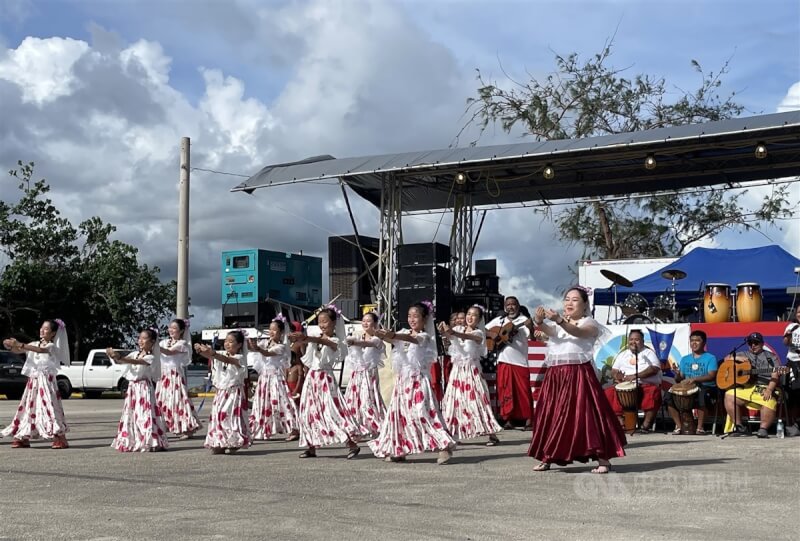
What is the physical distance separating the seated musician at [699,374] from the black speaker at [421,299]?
5.57 m

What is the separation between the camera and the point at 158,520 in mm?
6242

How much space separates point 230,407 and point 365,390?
5.18 feet

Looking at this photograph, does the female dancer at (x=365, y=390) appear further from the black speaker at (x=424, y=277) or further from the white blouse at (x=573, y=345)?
the black speaker at (x=424, y=277)

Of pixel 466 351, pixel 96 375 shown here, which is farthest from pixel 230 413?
pixel 96 375

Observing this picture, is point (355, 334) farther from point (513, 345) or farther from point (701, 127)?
point (701, 127)

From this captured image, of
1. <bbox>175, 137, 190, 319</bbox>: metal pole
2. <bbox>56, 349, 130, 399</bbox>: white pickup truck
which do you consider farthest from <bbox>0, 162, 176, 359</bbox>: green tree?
<bbox>175, 137, 190, 319</bbox>: metal pole

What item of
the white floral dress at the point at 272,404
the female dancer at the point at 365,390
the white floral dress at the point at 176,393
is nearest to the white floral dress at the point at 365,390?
the female dancer at the point at 365,390


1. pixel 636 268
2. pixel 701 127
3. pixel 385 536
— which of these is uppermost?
pixel 701 127

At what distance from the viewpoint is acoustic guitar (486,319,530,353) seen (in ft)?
45.8

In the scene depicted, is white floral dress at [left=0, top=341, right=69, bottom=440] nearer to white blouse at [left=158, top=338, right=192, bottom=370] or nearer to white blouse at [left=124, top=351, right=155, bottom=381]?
white blouse at [left=124, top=351, right=155, bottom=381]

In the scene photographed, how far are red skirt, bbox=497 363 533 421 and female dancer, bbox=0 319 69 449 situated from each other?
236 inches

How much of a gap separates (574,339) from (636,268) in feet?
41.5

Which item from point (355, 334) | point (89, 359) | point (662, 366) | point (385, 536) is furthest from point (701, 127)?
point (89, 359)

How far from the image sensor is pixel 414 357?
10047 mm
